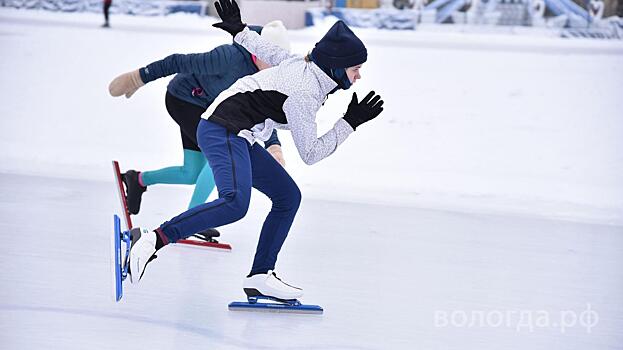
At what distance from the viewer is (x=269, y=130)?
119 inches

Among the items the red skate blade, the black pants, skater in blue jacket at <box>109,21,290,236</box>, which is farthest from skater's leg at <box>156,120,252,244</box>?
the red skate blade

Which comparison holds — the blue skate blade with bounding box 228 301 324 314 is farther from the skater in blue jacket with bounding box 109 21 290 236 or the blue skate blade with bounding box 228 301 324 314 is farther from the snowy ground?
the skater in blue jacket with bounding box 109 21 290 236

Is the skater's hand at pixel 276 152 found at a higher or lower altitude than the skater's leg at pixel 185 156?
higher

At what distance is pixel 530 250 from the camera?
430 cm

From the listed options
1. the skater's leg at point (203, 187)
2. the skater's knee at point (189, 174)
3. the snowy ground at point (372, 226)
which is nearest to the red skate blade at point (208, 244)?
the snowy ground at point (372, 226)

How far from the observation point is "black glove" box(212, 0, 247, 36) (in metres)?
3.11

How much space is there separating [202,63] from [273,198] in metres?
0.82

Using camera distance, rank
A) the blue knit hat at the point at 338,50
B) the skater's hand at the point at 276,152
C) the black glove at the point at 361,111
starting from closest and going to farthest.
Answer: the blue knit hat at the point at 338,50 < the black glove at the point at 361,111 < the skater's hand at the point at 276,152

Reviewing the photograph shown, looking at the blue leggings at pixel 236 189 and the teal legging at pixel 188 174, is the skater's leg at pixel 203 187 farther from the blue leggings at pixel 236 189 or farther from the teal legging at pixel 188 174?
the blue leggings at pixel 236 189

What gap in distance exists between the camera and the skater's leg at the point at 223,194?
9.36 ft

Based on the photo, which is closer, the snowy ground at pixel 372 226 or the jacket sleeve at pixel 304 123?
the jacket sleeve at pixel 304 123

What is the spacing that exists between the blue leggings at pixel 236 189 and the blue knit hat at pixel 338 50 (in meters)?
0.38

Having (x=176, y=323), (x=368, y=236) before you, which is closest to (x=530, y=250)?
(x=368, y=236)

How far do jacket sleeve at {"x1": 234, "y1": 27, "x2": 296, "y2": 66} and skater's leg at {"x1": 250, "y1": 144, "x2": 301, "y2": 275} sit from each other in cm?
30
